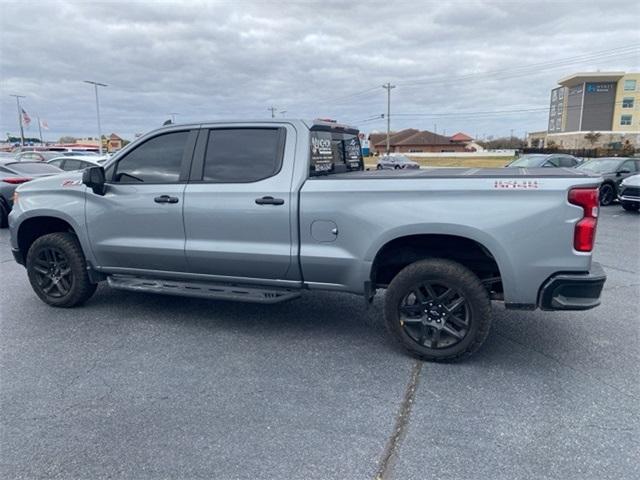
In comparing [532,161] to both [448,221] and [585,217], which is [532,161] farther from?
[448,221]

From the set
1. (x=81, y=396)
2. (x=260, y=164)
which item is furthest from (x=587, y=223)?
(x=81, y=396)

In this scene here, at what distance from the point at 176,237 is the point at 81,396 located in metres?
1.59

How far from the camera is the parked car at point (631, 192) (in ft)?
40.9

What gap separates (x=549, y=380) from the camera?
344 centimetres

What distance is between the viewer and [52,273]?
4.97 metres

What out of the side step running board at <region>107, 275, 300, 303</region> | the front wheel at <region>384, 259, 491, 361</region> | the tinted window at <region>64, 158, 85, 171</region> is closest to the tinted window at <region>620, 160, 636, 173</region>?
the front wheel at <region>384, 259, 491, 361</region>

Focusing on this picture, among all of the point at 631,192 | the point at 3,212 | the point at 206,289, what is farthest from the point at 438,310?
the point at 631,192

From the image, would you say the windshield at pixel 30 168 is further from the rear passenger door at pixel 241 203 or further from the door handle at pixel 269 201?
the door handle at pixel 269 201

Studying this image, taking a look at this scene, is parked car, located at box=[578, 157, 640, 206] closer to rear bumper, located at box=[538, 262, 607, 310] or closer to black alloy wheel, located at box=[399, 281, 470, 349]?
rear bumper, located at box=[538, 262, 607, 310]

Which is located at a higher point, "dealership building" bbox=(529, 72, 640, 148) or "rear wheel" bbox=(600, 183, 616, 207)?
"dealership building" bbox=(529, 72, 640, 148)

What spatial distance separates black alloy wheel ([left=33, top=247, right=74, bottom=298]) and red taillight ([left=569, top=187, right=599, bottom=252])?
470 cm

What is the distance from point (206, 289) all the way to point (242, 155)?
4.17ft

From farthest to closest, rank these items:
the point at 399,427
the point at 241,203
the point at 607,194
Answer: the point at 607,194, the point at 241,203, the point at 399,427

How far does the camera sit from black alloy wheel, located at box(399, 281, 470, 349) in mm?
3619
